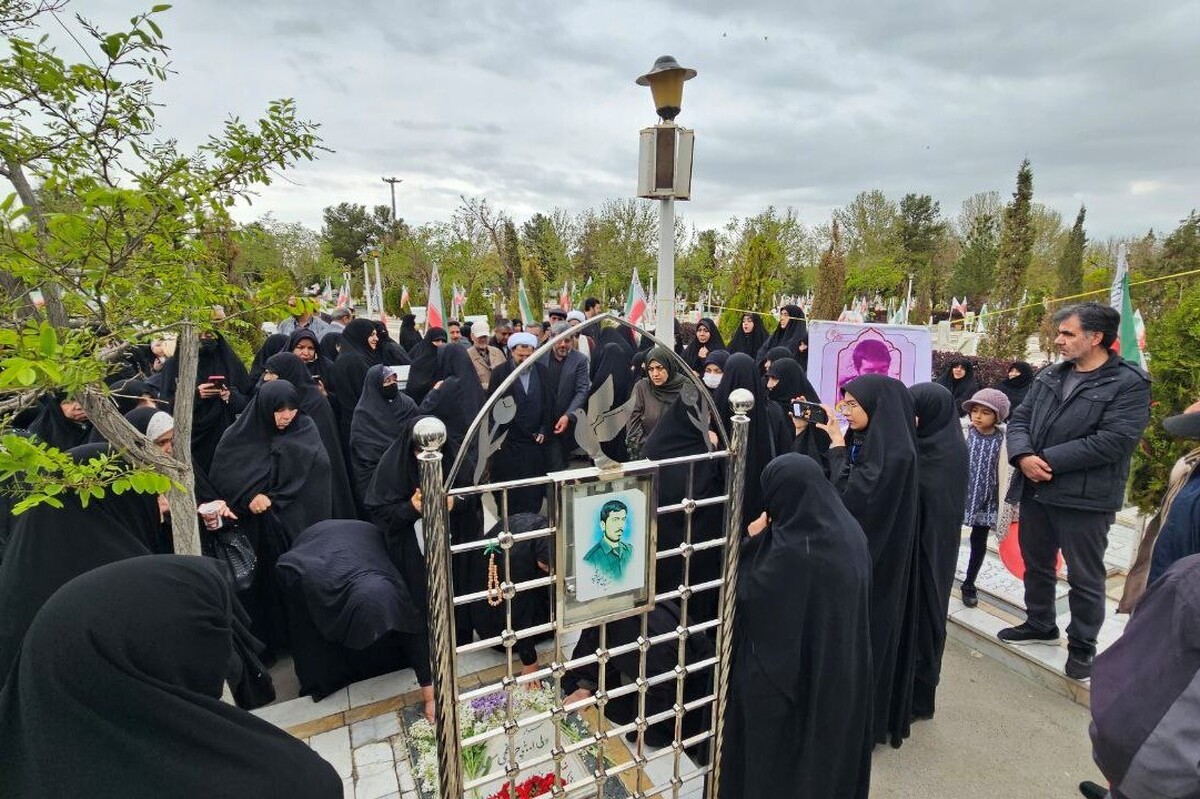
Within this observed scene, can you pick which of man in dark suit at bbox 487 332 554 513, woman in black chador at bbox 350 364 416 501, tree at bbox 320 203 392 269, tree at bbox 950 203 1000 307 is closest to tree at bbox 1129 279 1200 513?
man in dark suit at bbox 487 332 554 513

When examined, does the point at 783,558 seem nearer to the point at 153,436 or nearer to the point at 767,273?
the point at 153,436

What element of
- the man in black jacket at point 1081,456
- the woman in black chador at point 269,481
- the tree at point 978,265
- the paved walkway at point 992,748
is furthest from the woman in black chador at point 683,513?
the tree at point 978,265

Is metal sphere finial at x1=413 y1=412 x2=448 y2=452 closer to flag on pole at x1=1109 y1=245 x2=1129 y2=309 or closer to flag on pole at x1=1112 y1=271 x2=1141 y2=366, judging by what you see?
flag on pole at x1=1112 y1=271 x2=1141 y2=366

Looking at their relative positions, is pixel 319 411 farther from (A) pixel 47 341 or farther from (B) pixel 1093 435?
(B) pixel 1093 435

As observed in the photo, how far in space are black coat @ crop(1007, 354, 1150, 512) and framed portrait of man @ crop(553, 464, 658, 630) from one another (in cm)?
269

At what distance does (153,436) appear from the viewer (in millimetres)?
2865

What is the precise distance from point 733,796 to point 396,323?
102ft

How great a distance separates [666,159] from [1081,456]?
293 centimetres

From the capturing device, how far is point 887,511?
2672 mm

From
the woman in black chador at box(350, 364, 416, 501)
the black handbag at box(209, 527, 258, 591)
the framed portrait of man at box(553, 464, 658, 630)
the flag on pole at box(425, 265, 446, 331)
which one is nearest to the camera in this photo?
the framed portrait of man at box(553, 464, 658, 630)

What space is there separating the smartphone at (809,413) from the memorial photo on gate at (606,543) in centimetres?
206

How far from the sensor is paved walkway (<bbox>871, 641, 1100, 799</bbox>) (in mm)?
2723

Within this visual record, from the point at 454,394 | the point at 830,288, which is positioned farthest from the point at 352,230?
the point at 454,394

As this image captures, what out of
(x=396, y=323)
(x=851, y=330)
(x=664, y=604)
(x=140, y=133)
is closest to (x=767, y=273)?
(x=851, y=330)
